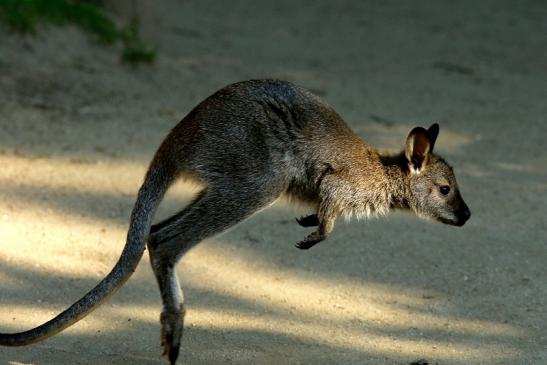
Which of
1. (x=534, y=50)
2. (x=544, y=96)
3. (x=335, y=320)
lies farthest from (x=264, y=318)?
(x=534, y=50)

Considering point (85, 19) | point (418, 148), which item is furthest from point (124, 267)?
point (85, 19)

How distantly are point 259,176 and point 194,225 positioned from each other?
47 cm

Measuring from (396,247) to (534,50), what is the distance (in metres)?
6.84

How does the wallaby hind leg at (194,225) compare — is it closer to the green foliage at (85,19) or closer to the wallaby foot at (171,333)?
the wallaby foot at (171,333)

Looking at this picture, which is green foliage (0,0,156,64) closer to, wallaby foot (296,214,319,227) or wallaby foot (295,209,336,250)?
wallaby foot (296,214,319,227)

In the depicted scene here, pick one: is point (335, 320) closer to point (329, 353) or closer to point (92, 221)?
point (329, 353)

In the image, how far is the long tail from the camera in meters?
5.27

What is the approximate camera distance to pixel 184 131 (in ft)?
19.6

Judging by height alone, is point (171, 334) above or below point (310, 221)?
below

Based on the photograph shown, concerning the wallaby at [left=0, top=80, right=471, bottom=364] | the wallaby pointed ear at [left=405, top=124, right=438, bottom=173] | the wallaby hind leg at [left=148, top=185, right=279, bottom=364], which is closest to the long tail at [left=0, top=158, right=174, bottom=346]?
the wallaby at [left=0, top=80, right=471, bottom=364]

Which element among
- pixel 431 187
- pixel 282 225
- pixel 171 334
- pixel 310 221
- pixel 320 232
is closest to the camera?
pixel 171 334

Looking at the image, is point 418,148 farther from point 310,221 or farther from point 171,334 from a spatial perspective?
point 171,334

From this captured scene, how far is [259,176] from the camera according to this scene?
584cm

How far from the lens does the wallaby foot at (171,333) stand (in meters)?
5.55
